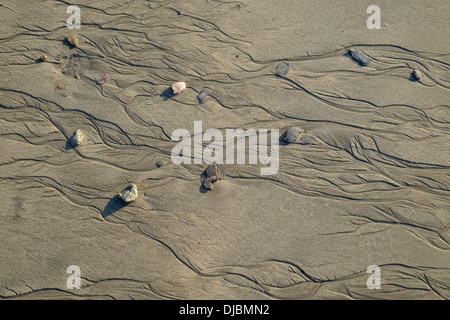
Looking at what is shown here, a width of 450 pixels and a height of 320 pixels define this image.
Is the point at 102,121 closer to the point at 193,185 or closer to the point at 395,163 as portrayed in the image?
the point at 193,185

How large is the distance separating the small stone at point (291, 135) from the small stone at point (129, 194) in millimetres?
1785

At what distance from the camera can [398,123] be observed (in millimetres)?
3586

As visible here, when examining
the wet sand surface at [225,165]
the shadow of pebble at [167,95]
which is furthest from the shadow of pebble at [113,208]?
the shadow of pebble at [167,95]

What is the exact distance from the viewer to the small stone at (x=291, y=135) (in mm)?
3520

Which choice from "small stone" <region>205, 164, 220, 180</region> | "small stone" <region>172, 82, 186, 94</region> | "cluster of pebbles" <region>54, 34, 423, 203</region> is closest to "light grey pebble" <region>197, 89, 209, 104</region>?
"cluster of pebbles" <region>54, 34, 423, 203</region>

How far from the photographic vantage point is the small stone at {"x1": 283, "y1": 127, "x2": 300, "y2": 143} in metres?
3.52

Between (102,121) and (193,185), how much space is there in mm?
1296

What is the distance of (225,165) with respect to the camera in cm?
355

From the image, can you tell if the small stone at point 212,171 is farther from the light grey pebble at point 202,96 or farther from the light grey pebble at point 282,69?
the light grey pebble at point 282,69

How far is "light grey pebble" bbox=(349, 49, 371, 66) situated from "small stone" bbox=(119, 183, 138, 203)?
2.95 metres

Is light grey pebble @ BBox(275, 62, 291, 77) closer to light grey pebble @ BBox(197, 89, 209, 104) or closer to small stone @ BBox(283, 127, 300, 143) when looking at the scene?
small stone @ BBox(283, 127, 300, 143)

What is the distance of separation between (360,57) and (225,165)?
202 cm

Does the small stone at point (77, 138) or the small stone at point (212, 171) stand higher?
the small stone at point (77, 138)
